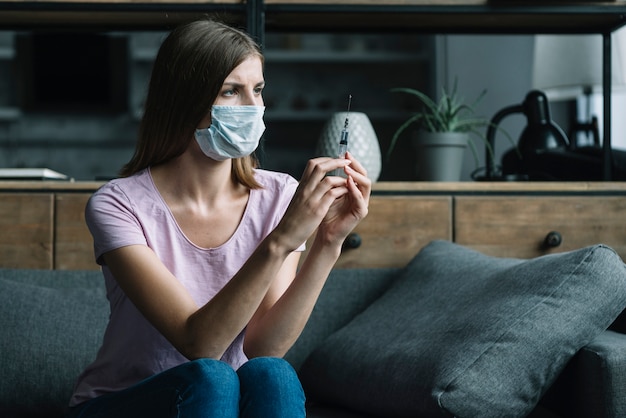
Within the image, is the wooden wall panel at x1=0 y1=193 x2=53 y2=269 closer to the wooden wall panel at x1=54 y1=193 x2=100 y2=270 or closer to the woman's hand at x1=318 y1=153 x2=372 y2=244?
the wooden wall panel at x1=54 y1=193 x2=100 y2=270

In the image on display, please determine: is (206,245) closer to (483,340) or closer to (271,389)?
(271,389)

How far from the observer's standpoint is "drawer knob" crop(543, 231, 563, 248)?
2014 mm

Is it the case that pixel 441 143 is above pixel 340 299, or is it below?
above

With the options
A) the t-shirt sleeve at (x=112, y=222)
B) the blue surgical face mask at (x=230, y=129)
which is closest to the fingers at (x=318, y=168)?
the blue surgical face mask at (x=230, y=129)

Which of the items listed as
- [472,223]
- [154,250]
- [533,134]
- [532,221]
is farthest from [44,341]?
[533,134]

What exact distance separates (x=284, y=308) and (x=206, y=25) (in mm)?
484

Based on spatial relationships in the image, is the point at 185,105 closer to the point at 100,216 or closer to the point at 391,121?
the point at 100,216

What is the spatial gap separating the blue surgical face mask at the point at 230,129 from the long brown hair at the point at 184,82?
0.08 feet

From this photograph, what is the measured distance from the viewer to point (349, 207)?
1331mm

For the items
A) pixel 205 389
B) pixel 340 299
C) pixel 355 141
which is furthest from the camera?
pixel 355 141

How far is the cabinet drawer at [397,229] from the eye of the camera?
6.60 feet

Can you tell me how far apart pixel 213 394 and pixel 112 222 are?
0.34 metres

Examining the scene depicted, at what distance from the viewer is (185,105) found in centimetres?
141

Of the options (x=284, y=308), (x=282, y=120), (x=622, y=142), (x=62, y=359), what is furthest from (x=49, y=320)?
(x=282, y=120)
